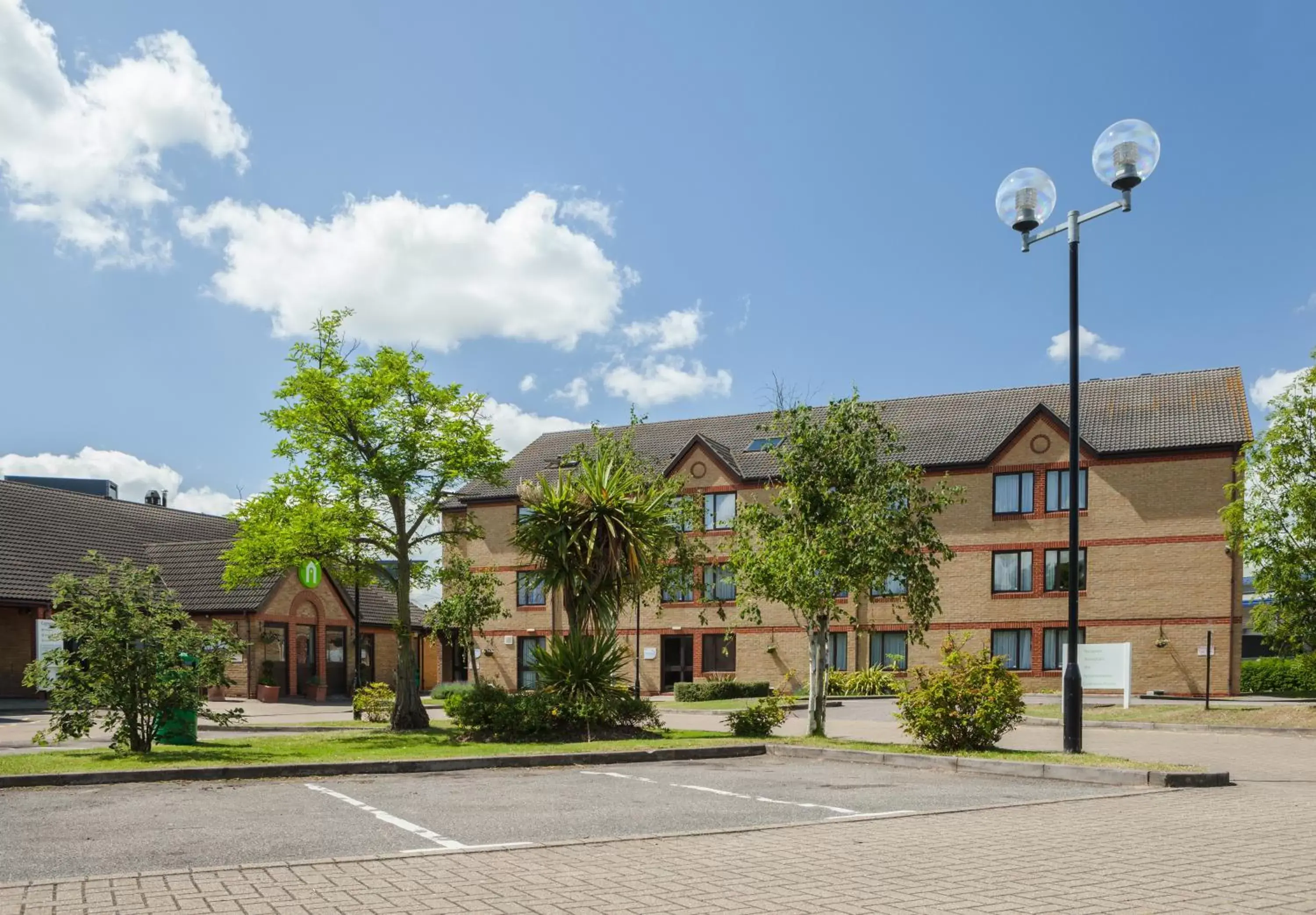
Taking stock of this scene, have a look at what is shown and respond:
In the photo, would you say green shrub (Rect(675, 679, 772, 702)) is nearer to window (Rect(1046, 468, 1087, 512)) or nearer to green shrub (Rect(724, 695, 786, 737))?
window (Rect(1046, 468, 1087, 512))

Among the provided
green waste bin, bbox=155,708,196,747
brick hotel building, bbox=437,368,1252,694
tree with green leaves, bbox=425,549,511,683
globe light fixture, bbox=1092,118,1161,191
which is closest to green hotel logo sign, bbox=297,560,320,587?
tree with green leaves, bbox=425,549,511,683

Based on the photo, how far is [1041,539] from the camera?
131 ft

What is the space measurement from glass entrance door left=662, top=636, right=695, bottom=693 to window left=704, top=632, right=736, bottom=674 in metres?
0.59

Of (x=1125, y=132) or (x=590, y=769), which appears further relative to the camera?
(x=590, y=769)

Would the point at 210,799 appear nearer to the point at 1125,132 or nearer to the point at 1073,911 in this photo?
the point at 1073,911

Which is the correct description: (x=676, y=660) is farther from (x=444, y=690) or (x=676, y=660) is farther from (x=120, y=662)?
(x=120, y=662)

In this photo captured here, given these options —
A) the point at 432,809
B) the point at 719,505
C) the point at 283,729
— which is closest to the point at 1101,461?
the point at 719,505

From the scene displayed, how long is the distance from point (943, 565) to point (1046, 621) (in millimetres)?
4055

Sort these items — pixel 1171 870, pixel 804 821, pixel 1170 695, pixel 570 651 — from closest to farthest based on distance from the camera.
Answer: pixel 1171 870 → pixel 804 821 → pixel 570 651 → pixel 1170 695

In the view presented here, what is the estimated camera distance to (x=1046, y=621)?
130 feet

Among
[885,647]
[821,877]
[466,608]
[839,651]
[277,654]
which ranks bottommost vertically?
[839,651]

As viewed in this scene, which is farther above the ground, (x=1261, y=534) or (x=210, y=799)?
(x=1261, y=534)

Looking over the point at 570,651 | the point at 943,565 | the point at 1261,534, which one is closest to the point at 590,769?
the point at 570,651

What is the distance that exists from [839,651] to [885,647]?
1.79 m
